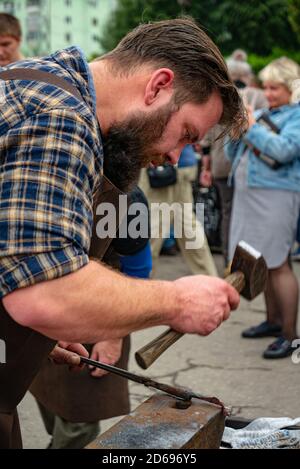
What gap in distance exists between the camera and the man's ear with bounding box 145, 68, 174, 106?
1.75m

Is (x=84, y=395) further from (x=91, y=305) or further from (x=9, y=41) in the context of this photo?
(x=9, y=41)

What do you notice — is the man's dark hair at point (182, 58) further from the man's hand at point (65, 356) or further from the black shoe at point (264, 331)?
the black shoe at point (264, 331)

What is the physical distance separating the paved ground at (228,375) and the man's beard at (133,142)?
2.02 metres

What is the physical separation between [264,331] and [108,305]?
3.61 m

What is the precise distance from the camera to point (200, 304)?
5.64 feet

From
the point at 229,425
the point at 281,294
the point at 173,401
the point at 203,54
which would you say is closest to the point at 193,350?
the point at 281,294

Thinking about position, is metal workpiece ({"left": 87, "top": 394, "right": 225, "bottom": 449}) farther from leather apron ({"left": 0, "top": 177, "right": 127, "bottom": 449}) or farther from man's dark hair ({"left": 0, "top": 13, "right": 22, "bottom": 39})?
man's dark hair ({"left": 0, "top": 13, "right": 22, "bottom": 39})

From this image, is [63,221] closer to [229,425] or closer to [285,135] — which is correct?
[229,425]

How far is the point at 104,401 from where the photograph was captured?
A: 290 centimetres

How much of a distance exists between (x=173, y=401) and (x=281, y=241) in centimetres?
292

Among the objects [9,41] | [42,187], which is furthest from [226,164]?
[42,187]

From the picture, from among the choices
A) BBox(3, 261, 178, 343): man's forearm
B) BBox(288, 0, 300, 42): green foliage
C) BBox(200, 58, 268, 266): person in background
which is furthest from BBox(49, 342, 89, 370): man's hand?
BBox(288, 0, 300, 42): green foliage

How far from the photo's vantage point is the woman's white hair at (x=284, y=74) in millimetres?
4715

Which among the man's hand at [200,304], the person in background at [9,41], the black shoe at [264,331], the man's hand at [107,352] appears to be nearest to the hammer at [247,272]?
the man's hand at [200,304]
